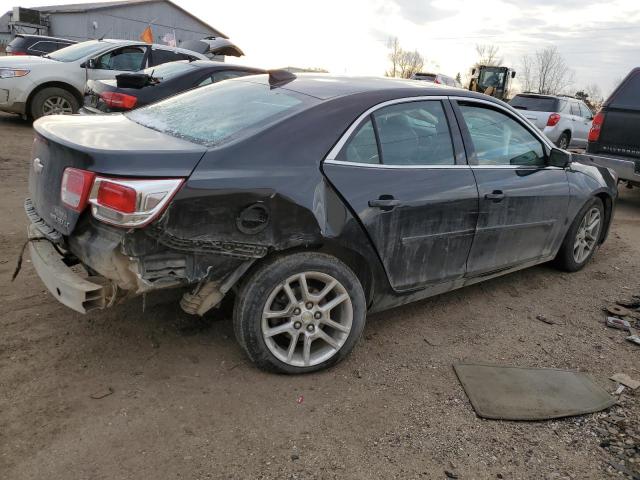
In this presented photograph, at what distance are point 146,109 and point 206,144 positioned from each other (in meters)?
1.19

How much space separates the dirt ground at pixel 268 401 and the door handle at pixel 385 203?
3.09 feet

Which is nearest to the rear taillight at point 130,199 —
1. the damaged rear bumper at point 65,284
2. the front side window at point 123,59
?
the damaged rear bumper at point 65,284

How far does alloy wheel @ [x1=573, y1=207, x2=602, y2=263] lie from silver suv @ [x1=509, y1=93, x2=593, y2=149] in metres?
9.70

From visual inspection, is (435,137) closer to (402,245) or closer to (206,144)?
(402,245)

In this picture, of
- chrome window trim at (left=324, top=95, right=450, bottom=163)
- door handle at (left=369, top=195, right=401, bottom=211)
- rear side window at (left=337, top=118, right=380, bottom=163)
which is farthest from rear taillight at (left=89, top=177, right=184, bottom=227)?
door handle at (left=369, top=195, right=401, bottom=211)

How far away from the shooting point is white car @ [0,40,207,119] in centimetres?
954

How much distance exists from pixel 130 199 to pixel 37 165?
0.96 m

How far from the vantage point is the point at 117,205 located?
8.16ft

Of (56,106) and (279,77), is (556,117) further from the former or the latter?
(279,77)

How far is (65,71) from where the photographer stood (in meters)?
9.85

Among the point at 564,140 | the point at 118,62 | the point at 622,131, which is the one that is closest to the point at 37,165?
the point at 622,131

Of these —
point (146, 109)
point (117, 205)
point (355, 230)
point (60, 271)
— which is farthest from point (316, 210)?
point (146, 109)

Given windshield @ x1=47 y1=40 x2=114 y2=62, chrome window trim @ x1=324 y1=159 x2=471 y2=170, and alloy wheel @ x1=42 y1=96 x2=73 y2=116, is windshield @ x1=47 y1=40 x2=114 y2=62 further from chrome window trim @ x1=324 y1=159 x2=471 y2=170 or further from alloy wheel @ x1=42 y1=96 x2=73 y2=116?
chrome window trim @ x1=324 y1=159 x2=471 y2=170

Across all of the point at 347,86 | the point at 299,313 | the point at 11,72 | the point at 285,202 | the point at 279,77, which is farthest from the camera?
the point at 11,72
